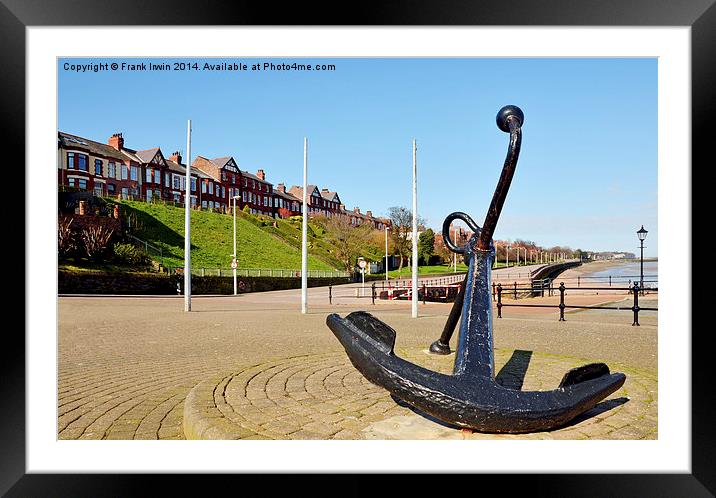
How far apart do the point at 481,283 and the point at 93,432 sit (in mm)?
3003

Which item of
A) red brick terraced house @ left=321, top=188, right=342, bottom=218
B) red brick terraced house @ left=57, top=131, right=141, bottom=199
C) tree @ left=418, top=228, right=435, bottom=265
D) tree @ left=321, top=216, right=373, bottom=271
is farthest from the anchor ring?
red brick terraced house @ left=321, top=188, right=342, bottom=218

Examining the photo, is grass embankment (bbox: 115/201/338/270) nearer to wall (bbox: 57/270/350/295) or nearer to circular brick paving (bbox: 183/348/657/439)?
wall (bbox: 57/270/350/295)

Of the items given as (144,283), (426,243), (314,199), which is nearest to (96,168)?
(144,283)

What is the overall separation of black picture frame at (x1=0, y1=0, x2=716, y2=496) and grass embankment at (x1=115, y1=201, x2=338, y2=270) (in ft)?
86.8

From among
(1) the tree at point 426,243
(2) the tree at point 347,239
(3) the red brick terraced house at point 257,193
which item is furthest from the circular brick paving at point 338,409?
(3) the red brick terraced house at point 257,193

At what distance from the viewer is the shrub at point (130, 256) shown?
25.1 m

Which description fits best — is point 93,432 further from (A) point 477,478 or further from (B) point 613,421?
(B) point 613,421

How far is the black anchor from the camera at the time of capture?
2.60 m

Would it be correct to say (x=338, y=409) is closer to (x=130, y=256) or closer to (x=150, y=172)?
(x=130, y=256)

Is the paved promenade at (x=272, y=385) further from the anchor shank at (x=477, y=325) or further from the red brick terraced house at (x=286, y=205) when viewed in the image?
the red brick terraced house at (x=286, y=205)
